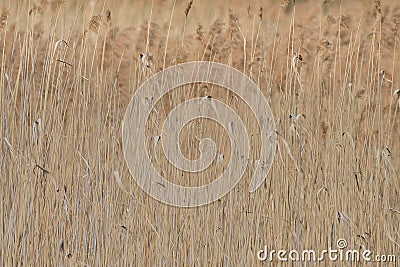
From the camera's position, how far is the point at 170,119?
226 cm

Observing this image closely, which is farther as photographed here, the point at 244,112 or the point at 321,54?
the point at 244,112

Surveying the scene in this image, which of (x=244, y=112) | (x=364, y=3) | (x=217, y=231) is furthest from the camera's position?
(x=364, y=3)

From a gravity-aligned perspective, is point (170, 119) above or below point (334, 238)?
above

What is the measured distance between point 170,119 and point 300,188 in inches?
17.1

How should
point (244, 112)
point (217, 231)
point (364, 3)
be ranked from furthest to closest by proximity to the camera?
point (364, 3) → point (244, 112) → point (217, 231)

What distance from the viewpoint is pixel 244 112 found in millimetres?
2352

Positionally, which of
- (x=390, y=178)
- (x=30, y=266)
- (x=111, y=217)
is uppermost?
(x=390, y=178)

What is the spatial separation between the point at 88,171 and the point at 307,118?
696 mm

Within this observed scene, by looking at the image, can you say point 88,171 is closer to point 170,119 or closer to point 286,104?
point 170,119

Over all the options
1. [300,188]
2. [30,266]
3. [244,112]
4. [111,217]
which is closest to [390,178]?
[300,188]

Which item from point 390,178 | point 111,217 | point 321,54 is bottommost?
point 111,217

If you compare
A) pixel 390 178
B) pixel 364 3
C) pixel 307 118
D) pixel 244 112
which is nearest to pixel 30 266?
pixel 244 112

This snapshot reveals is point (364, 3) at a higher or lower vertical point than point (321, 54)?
higher

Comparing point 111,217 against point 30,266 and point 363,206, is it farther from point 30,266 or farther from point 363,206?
point 363,206
